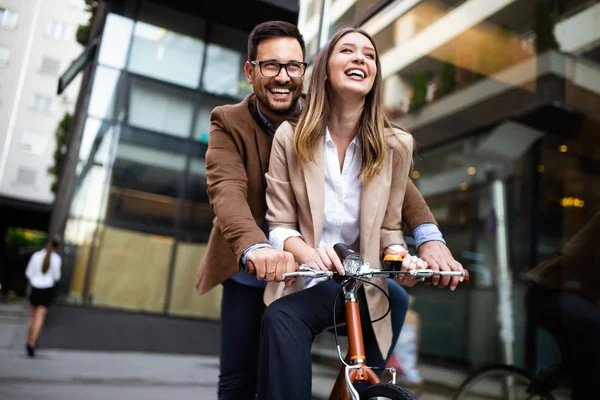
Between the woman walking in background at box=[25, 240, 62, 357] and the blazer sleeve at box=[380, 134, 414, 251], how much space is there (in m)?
6.48

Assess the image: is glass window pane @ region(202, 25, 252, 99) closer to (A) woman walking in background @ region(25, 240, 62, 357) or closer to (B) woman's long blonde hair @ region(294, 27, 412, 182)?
(A) woman walking in background @ region(25, 240, 62, 357)

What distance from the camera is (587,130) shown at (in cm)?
372

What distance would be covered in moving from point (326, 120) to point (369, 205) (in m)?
0.33

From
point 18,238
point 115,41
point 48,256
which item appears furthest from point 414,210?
point 18,238

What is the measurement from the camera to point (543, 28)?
4.20 meters

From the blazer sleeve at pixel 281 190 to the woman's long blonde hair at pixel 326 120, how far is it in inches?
2.6

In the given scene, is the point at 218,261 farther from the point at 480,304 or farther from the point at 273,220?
the point at 480,304

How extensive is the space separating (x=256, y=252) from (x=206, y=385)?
4.87m

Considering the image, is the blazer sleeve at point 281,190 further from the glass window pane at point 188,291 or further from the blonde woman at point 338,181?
the glass window pane at point 188,291

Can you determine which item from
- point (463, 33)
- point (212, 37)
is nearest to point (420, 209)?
point (463, 33)

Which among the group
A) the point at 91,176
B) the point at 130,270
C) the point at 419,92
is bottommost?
the point at 130,270

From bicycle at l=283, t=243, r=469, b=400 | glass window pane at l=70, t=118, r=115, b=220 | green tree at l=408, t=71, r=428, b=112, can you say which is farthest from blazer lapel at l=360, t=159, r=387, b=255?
glass window pane at l=70, t=118, r=115, b=220

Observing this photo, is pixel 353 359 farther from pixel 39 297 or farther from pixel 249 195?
pixel 39 297

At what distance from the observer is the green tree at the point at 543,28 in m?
4.10
